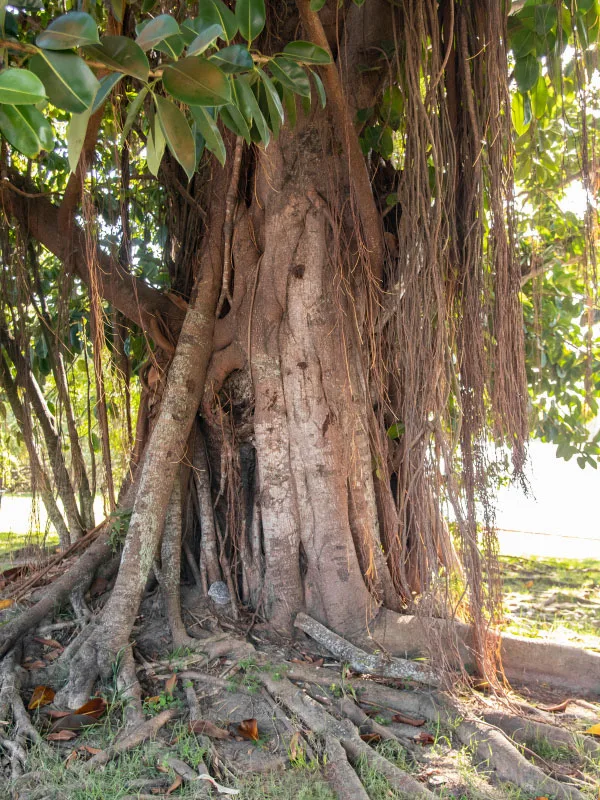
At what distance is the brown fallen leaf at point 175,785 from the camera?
2090mm

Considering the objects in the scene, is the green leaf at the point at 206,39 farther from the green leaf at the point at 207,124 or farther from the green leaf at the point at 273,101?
the green leaf at the point at 273,101

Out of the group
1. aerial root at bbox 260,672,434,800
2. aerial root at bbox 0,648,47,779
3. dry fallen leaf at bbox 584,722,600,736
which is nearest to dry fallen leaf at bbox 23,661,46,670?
aerial root at bbox 0,648,47,779

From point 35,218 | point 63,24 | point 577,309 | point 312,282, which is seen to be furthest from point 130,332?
point 577,309

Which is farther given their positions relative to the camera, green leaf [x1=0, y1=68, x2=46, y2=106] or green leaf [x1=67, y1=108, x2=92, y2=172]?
green leaf [x1=67, y1=108, x2=92, y2=172]

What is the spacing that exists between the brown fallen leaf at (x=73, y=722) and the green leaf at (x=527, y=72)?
299cm

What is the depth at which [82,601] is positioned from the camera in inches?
128

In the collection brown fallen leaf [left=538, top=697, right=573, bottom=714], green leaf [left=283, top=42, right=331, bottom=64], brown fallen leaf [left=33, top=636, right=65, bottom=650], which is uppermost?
green leaf [left=283, top=42, right=331, bottom=64]

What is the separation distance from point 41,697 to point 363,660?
126cm

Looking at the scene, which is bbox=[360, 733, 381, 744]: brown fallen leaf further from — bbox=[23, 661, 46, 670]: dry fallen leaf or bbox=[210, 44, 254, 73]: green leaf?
bbox=[210, 44, 254, 73]: green leaf

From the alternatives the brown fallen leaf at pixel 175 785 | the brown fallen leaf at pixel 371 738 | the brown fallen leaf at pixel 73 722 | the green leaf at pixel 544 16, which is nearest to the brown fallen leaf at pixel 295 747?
the brown fallen leaf at pixel 371 738

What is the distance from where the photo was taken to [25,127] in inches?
56.7

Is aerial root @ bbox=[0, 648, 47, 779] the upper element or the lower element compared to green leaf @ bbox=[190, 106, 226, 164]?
lower

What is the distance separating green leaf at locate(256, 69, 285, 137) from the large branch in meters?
1.51

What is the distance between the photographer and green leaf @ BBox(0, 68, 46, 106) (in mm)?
1248
